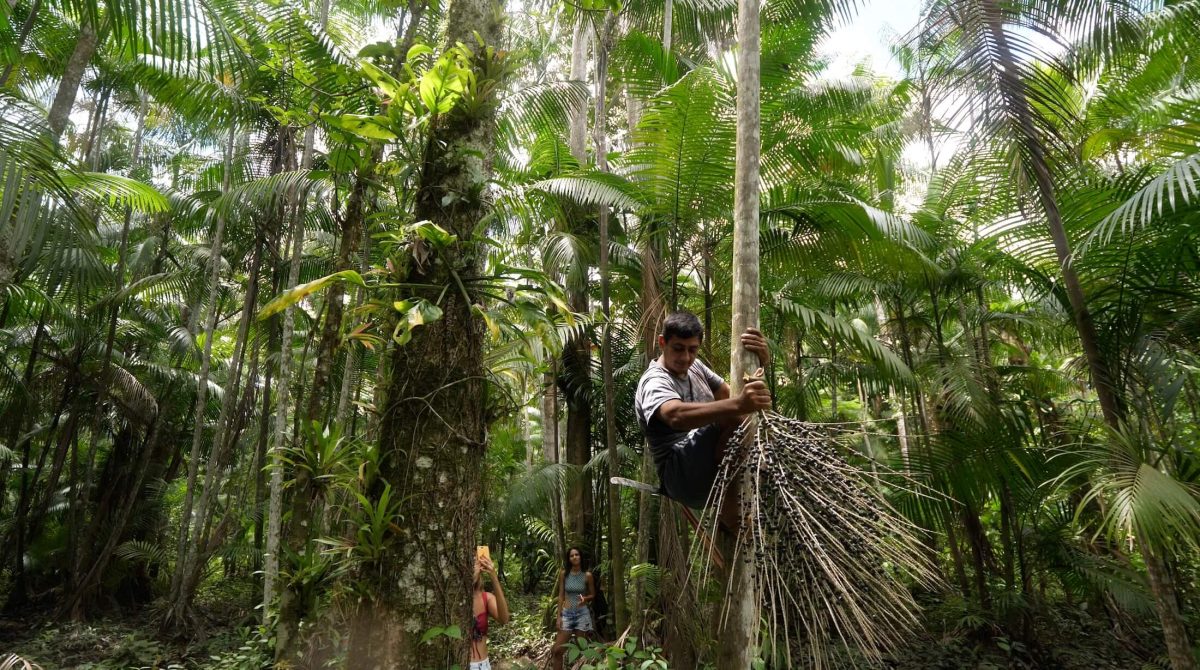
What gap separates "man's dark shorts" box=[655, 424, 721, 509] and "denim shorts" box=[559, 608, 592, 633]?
4740 millimetres

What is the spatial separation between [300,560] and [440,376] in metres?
1.72

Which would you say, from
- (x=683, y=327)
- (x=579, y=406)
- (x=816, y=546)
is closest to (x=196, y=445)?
(x=579, y=406)

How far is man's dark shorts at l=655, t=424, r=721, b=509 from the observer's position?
2664 mm

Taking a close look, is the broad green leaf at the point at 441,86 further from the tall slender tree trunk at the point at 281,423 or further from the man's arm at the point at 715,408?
the tall slender tree trunk at the point at 281,423

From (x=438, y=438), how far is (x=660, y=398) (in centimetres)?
98

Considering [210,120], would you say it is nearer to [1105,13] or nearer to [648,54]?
[648,54]

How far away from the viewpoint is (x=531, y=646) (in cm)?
904

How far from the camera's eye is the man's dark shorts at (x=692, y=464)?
2664 mm

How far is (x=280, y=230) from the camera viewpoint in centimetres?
980

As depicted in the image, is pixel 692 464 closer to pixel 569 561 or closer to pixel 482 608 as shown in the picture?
pixel 482 608

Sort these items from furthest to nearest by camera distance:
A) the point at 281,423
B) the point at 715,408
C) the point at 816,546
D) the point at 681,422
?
1. the point at 281,423
2. the point at 681,422
3. the point at 715,408
4. the point at 816,546

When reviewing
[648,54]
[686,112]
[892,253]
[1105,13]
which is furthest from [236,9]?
[1105,13]

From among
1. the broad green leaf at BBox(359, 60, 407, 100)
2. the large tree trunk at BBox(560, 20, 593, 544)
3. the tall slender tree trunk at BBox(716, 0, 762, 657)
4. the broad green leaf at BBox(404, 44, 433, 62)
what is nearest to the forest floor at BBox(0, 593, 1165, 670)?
the large tree trunk at BBox(560, 20, 593, 544)

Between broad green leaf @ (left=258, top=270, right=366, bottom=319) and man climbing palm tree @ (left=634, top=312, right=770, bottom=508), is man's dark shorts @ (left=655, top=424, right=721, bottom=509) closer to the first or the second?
man climbing palm tree @ (left=634, top=312, right=770, bottom=508)
